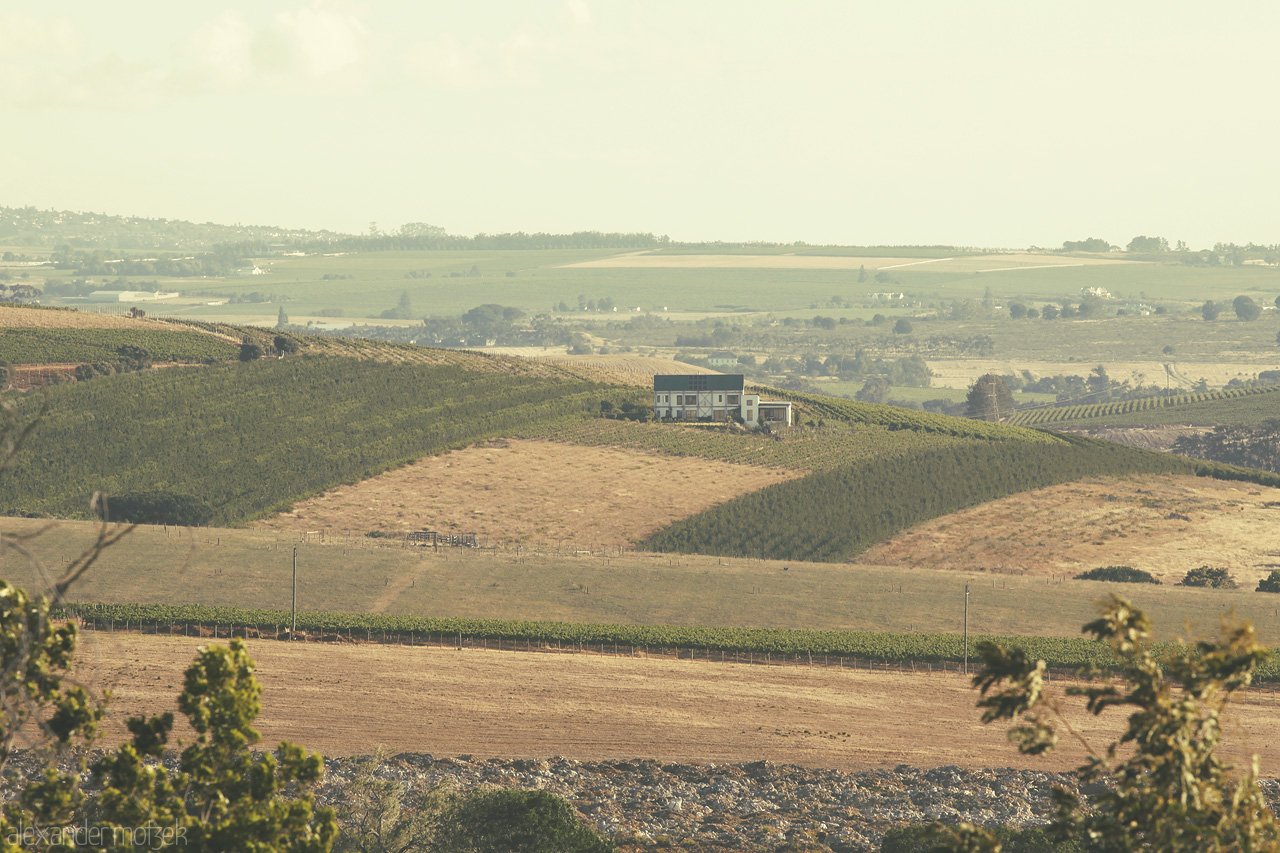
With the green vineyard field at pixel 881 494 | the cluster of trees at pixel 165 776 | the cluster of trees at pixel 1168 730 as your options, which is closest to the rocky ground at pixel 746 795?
the cluster of trees at pixel 165 776

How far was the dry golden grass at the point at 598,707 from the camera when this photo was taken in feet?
178

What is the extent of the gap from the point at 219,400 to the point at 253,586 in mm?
62747

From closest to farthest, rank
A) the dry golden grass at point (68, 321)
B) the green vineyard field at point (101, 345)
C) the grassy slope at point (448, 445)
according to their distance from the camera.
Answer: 1. the grassy slope at point (448, 445)
2. the green vineyard field at point (101, 345)
3. the dry golden grass at point (68, 321)

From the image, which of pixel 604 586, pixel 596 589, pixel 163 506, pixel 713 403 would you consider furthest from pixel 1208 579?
pixel 163 506

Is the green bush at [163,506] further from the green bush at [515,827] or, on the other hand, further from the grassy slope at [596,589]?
the green bush at [515,827]

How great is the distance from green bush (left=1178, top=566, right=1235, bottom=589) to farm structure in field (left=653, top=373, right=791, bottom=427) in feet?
183

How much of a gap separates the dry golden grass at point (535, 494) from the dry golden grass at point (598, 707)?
34.9 metres

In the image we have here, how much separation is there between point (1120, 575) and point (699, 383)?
60414 mm

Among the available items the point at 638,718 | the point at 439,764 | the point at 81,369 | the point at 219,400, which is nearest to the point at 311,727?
the point at 439,764

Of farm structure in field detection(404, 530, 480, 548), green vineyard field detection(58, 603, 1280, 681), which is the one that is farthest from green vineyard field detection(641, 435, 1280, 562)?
green vineyard field detection(58, 603, 1280, 681)

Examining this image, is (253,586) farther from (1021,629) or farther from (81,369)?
(81,369)

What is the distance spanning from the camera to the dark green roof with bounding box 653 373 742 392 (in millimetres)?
143750

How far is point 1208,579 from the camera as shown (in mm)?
90562

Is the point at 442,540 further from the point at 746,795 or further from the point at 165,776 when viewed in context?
→ the point at 165,776
